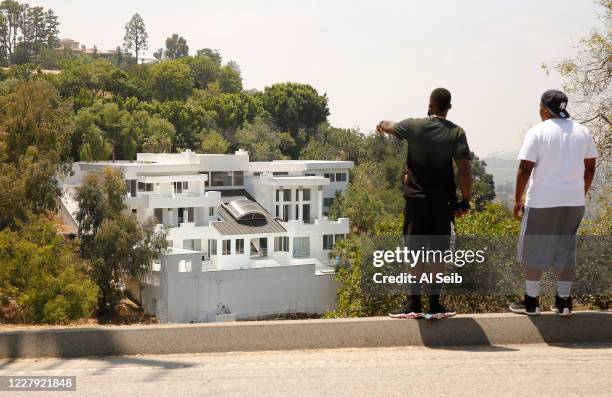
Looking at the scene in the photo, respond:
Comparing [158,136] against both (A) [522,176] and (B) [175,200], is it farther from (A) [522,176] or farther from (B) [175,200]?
(A) [522,176]

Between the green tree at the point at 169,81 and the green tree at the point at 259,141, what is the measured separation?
2106 cm

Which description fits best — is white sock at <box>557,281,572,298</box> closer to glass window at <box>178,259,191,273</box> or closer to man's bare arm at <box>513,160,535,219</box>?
man's bare arm at <box>513,160,535,219</box>

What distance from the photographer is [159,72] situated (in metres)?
107

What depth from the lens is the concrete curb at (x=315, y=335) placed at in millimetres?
6684

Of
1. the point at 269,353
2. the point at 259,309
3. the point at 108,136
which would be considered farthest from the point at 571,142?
the point at 108,136

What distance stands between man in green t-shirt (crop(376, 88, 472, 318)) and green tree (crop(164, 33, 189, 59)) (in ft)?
599

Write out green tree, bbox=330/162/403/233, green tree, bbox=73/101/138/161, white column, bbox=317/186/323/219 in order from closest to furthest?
white column, bbox=317/186/323/219, green tree, bbox=330/162/403/233, green tree, bbox=73/101/138/161

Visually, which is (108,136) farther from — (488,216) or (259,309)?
(488,216)

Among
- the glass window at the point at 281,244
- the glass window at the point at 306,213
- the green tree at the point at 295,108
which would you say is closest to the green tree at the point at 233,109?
the green tree at the point at 295,108

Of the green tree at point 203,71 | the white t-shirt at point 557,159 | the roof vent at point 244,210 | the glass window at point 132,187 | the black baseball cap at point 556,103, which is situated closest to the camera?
the white t-shirt at point 557,159

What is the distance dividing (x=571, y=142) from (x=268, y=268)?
37768 millimetres

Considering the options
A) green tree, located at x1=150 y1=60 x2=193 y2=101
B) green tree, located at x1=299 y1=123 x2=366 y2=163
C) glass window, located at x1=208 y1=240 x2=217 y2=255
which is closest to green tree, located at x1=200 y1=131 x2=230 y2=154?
green tree, located at x1=299 y1=123 x2=366 y2=163

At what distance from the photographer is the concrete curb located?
21.9 ft

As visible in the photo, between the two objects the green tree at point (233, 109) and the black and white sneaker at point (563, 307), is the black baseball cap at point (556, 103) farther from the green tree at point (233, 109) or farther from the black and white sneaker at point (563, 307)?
the green tree at point (233, 109)
